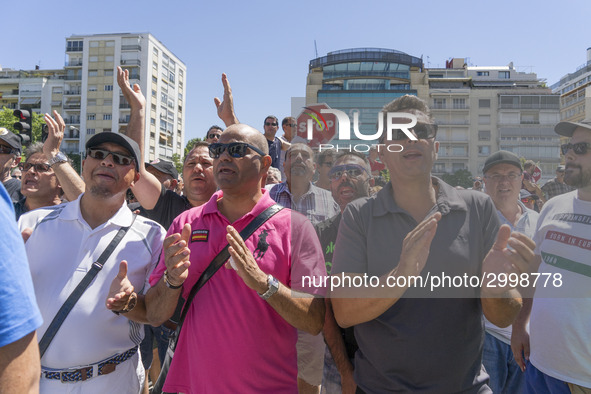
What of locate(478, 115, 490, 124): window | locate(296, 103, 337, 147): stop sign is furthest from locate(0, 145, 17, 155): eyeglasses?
locate(478, 115, 490, 124): window

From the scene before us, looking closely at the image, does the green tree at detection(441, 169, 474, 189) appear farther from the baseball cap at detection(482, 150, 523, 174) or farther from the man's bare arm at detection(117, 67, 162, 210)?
the man's bare arm at detection(117, 67, 162, 210)

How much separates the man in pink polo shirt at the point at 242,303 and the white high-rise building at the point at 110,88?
210ft

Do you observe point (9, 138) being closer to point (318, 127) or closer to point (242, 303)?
point (242, 303)

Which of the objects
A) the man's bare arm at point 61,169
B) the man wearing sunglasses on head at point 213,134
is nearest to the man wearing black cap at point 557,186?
the man's bare arm at point 61,169

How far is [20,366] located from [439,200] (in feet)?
5.68

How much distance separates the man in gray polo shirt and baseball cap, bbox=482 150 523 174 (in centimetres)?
23

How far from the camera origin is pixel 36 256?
229 centimetres

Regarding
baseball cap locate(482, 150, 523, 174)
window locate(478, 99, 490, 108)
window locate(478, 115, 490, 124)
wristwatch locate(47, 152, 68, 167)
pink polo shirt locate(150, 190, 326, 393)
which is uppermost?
window locate(478, 99, 490, 108)

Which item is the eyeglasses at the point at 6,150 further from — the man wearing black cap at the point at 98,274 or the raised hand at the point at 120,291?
the raised hand at the point at 120,291

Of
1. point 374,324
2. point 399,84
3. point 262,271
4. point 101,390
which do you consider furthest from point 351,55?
point 101,390

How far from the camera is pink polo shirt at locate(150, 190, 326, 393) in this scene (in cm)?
209

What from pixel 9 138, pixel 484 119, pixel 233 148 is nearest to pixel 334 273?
pixel 233 148

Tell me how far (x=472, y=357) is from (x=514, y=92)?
1.47 metres

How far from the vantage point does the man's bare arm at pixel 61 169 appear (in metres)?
3.13
